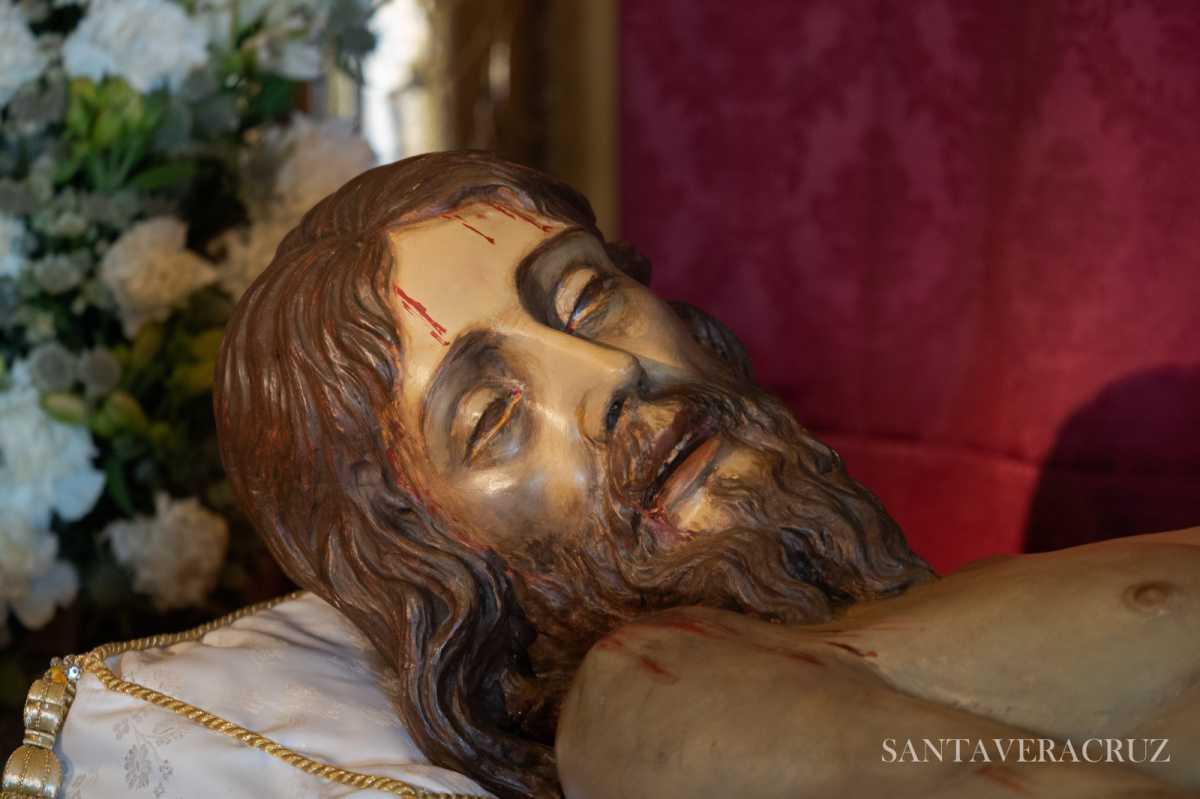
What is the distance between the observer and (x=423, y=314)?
5.09ft

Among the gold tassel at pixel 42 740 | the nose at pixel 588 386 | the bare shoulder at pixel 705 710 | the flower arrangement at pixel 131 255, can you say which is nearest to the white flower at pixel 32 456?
the flower arrangement at pixel 131 255

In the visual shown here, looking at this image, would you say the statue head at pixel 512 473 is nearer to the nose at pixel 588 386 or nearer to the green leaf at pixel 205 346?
the nose at pixel 588 386

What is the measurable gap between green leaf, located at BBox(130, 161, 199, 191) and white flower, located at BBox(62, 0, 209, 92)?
0.44 ft

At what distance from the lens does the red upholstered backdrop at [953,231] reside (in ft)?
7.77

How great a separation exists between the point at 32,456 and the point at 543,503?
970 mm

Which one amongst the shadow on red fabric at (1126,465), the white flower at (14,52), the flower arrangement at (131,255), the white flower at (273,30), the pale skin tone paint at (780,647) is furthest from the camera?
the shadow on red fabric at (1126,465)

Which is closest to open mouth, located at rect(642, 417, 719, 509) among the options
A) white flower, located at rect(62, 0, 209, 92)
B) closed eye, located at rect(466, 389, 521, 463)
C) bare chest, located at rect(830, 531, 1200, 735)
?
closed eye, located at rect(466, 389, 521, 463)

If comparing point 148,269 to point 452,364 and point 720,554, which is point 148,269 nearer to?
point 452,364

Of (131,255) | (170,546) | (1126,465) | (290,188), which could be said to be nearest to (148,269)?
(131,255)

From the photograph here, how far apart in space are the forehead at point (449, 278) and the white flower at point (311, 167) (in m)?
0.76

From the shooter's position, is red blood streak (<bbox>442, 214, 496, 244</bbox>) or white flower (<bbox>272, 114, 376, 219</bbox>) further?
white flower (<bbox>272, 114, 376, 219</bbox>)

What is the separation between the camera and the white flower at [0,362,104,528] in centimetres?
216

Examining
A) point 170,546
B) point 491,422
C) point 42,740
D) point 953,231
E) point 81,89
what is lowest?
point 170,546

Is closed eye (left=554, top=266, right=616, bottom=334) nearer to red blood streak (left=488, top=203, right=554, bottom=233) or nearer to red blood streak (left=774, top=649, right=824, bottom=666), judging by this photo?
red blood streak (left=488, top=203, right=554, bottom=233)
